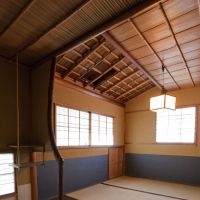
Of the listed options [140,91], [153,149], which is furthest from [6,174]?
[140,91]

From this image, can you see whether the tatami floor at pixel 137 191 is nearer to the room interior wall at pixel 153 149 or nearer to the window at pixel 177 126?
the room interior wall at pixel 153 149

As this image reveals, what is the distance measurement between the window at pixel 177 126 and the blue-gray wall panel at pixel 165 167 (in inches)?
25.8

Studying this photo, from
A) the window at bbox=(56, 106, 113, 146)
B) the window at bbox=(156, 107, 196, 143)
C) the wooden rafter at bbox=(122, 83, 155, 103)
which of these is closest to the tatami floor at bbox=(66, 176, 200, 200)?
the window at bbox=(56, 106, 113, 146)

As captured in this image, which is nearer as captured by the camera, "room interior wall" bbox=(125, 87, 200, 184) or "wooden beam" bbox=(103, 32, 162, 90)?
"wooden beam" bbox=(103, 32, 162, 90)

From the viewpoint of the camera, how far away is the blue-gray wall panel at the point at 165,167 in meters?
6.28

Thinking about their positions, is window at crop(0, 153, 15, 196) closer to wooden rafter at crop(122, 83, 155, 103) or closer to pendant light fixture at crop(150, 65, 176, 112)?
pendant light fixture at crop(150, 65, 176, 112)

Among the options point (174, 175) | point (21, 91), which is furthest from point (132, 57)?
point (174, 175)

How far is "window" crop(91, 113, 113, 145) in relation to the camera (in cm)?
635

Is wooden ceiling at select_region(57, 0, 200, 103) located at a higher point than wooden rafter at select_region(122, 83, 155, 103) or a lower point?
higher

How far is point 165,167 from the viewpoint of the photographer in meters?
6.82

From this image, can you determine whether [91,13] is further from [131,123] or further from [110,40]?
[131,123]

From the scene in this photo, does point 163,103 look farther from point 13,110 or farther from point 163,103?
point 13,110

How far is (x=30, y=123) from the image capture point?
368cm

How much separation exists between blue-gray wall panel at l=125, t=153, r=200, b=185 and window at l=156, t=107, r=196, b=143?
0.65 meters
